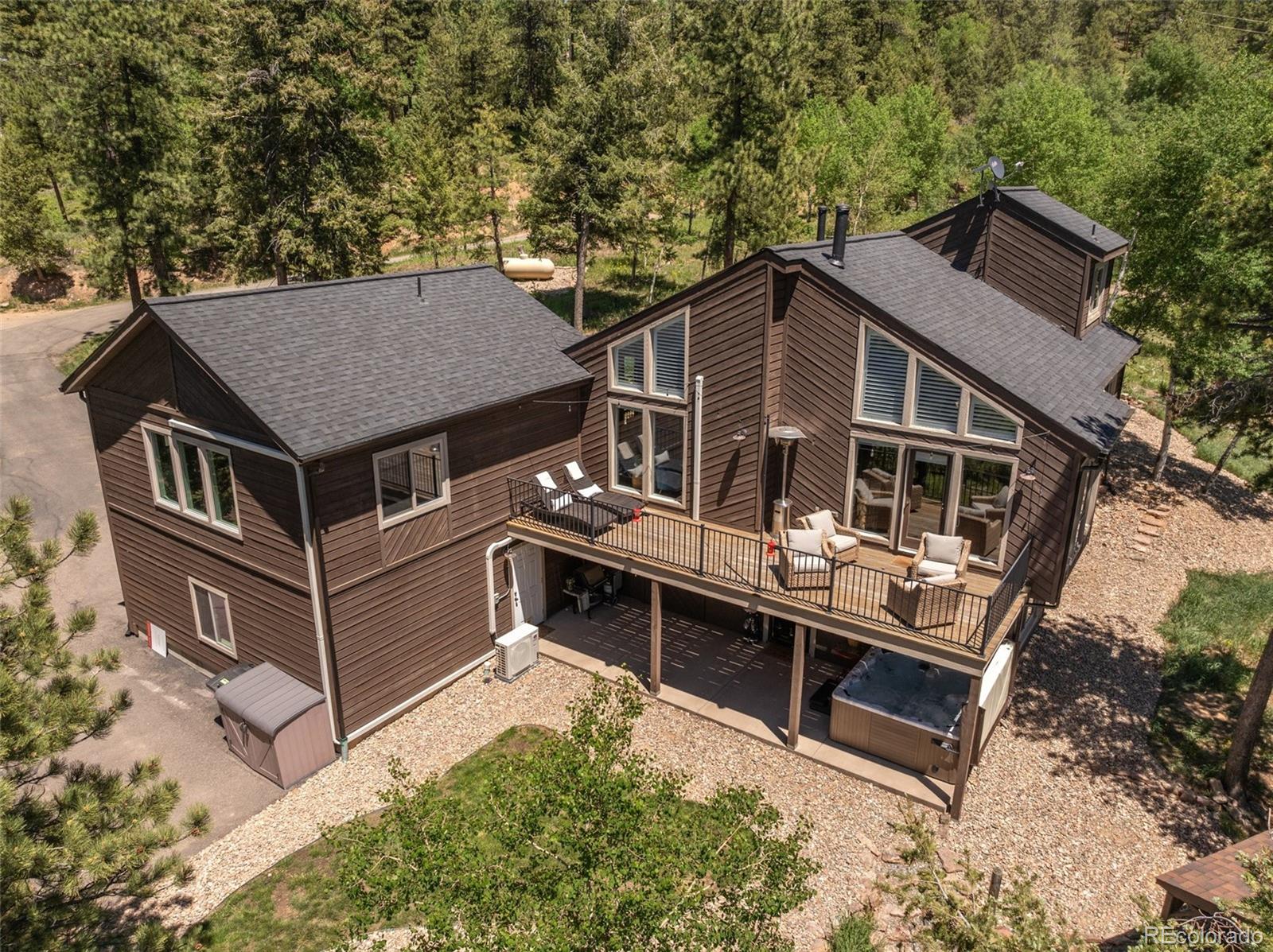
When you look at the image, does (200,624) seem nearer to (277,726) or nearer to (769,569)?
(277,726)

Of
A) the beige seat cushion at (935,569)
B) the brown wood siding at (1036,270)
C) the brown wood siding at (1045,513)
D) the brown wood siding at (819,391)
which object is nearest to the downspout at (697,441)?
the brown wood siding at (819,391)

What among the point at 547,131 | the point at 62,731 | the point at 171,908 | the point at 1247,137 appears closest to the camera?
the point at 62,731

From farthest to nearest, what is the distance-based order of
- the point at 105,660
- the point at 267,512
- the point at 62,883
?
the point at 267,512, the point at 105,660, the point at 62,883

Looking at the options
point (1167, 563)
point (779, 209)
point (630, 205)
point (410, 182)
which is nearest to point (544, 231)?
point (630, 205)

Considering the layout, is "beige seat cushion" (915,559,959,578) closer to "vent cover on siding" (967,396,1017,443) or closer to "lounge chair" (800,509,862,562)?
"lounge chair" (800,509,862,562)

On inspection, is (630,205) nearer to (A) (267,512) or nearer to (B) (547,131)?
(B) (547,131)

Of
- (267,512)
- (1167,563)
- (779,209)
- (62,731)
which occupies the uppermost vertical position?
(779,209)
